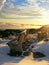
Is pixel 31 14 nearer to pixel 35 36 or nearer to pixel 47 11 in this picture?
pixel 47 11

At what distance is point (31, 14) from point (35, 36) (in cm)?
68

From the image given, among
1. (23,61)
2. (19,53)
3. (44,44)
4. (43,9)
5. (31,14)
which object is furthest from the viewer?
(31,14)

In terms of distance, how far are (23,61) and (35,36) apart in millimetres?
412

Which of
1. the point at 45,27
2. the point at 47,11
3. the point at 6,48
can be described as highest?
the point at 47,11

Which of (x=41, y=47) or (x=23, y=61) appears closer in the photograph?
(x=23, y=61)

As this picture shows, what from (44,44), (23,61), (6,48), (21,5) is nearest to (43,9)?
(21,5)

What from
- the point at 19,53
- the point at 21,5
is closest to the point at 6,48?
the point at 19,53

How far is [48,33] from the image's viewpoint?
2.31 meters

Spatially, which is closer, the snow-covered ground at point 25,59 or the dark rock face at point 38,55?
the snow-covered ground at point 25,59

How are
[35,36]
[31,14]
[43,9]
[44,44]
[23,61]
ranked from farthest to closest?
[31,14] < [43,9] < [44,44] < [35,36] < [23,61]

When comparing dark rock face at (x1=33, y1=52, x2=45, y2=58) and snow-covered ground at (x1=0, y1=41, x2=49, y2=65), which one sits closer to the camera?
snow-covered ground at (x1=0, y1=41, x2=49, y2=65)

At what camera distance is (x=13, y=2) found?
2420mm

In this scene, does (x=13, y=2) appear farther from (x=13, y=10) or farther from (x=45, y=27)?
(x=45, y=27)

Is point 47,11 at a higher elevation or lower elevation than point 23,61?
higher
